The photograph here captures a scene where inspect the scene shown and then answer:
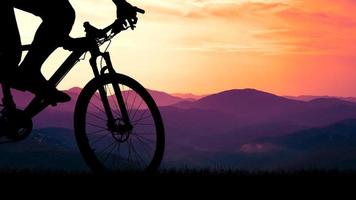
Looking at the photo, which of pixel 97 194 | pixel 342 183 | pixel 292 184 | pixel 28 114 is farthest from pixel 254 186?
pixel 28 114

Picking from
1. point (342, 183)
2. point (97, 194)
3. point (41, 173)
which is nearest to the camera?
point (97, 194)

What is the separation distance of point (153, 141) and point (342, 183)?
2417mm

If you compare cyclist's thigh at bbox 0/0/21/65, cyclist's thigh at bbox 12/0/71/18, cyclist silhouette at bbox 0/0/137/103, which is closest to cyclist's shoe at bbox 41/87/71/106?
cyclist silhouette at bbox 0/0/137/103

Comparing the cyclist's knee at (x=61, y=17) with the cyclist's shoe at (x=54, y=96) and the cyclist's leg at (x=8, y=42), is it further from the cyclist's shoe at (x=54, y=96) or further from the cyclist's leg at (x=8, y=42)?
the cyclist's shoe at (x=54, y=96)

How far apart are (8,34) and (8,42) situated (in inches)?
3.7

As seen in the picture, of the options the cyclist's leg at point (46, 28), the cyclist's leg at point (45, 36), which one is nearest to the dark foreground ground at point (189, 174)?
the cyclist's leg at point (45, 36)

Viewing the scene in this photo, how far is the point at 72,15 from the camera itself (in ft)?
24.8

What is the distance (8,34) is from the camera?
24.7 ft

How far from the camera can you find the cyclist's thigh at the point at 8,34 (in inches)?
293

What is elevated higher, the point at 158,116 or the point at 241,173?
the point at 158,116

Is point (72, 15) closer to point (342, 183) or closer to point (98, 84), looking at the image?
point (98, 84)

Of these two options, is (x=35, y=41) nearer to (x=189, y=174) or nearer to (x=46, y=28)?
(x=46, y=28)

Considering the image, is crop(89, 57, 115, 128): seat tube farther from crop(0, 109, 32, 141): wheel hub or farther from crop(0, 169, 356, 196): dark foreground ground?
crop(0, 109, 32, 141): wheel hub

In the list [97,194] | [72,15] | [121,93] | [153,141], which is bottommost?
[97,194]
